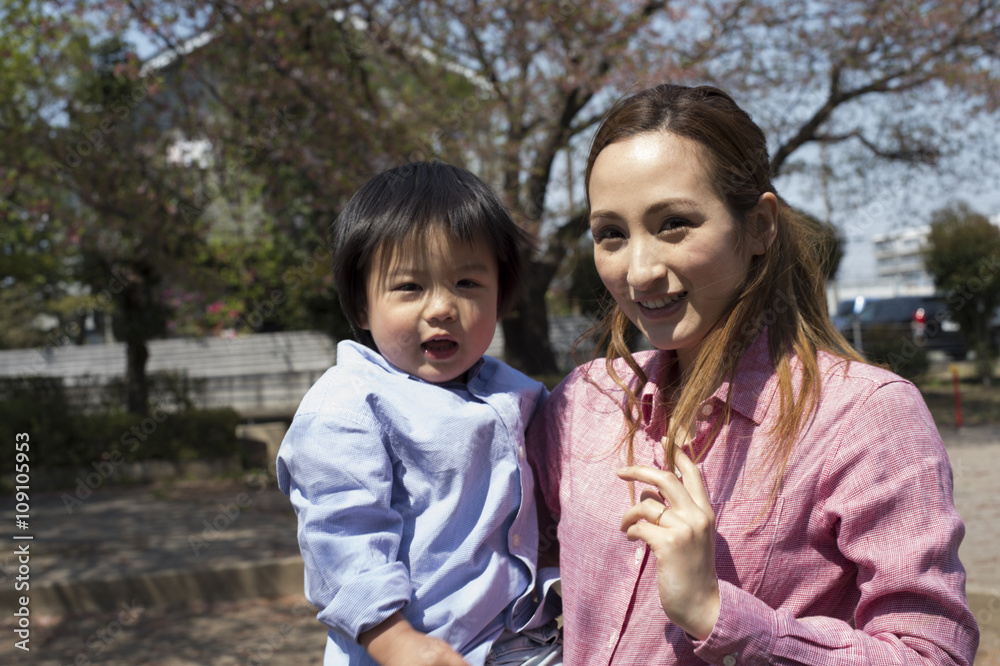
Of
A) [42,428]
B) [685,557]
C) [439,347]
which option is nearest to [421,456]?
[439,347]

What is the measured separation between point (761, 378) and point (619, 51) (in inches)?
305

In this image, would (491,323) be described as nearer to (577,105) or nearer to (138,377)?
(577,105)

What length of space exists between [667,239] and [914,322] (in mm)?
17808

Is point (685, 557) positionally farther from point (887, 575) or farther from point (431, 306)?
point (431, 306)

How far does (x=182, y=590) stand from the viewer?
5188 mm

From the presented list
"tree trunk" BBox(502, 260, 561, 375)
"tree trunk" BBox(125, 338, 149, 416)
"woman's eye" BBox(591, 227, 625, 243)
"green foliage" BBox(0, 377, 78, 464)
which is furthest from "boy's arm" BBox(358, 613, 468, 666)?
"tree trunk" BBox(125, 338, 149, 416)

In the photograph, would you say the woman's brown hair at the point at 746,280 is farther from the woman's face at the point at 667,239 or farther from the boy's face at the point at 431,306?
the boy's face at the point at 431,306

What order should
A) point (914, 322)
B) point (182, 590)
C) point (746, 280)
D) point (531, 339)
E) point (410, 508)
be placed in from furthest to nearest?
point (914, 322) → point (531, 339) → point (182, 590) → point (410, 508) → point (746, 280)

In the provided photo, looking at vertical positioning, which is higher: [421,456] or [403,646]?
[421,456]

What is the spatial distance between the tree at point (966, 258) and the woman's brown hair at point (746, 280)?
677 inches

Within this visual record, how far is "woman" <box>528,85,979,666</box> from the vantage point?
116 centimetres

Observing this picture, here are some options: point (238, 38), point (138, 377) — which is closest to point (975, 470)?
point (238, 38)

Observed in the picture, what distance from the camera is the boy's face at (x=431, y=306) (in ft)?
5.31

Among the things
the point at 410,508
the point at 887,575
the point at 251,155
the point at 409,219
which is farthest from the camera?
the point at 251,155
